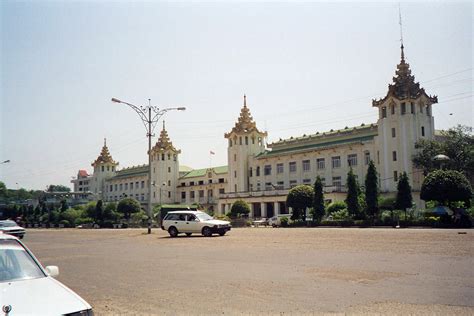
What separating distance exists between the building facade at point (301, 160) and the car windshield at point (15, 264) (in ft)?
181

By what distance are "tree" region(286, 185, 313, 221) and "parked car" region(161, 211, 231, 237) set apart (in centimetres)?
2105

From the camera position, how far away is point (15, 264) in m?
5.88

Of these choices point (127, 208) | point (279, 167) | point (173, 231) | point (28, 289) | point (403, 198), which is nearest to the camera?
point (28, 289)

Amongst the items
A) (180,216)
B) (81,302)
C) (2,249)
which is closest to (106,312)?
(2,249)

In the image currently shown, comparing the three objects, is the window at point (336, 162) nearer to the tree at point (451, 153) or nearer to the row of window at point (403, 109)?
the row of window at point (403, 109)

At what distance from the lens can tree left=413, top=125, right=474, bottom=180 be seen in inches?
2175

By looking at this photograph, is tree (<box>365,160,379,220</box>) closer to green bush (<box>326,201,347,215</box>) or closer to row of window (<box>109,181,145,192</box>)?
green bush (<box>326,201,347,215</box>)

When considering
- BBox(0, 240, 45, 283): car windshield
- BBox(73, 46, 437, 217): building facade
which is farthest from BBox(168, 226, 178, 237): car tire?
BBox(73, 46, 437, 217): building facade

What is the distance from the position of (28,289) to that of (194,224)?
847 inches

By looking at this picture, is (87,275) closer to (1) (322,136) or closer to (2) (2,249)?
(2) (2,249)

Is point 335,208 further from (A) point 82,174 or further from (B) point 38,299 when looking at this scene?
(A) point 82,174

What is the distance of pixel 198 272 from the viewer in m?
11.5

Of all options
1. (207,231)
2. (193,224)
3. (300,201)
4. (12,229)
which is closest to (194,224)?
(193,224)

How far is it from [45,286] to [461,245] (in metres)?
15.0
